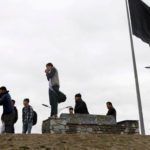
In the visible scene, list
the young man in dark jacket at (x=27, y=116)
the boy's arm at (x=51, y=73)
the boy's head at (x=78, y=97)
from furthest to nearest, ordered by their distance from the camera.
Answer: the boy's head at (x=78, y=97) → the young man in dark jacket at (x=27, y=116) → the boy's arm at (x=51, y=73)

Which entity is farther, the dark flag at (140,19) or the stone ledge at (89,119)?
the dark flag at (140,19)

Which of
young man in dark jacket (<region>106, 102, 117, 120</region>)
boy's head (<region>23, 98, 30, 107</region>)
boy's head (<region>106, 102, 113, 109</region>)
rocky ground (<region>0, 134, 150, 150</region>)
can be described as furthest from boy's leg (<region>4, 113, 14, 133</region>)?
young man in dark jacket (<region>106, 102, 117, 120</region>)

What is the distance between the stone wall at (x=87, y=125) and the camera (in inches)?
583

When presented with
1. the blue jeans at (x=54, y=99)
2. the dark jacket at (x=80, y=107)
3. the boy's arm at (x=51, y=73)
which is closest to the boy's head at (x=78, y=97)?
the dark jacket at (x=80, y=107)

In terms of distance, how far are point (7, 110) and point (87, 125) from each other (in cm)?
315

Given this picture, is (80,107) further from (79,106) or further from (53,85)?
(53,85)

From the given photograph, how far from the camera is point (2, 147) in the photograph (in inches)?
449

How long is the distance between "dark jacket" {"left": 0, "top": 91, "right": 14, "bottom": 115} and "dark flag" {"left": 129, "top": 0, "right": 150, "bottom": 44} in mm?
5401

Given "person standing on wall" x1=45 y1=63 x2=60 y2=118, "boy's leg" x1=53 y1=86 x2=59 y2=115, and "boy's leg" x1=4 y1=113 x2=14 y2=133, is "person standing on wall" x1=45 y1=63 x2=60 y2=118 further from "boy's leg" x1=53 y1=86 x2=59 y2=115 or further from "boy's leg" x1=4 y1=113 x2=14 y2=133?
"boy's leg" x1=4 y1=113 x2=14 y2=133

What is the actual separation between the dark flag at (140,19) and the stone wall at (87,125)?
2.79 metres

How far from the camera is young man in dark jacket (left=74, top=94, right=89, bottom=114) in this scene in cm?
1554

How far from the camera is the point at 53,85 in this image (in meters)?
14.5

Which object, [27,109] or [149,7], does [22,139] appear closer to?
[27,109]

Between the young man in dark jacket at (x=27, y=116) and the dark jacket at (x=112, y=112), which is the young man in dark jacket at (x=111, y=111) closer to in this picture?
the dark jacket at (x=112, y=112)
